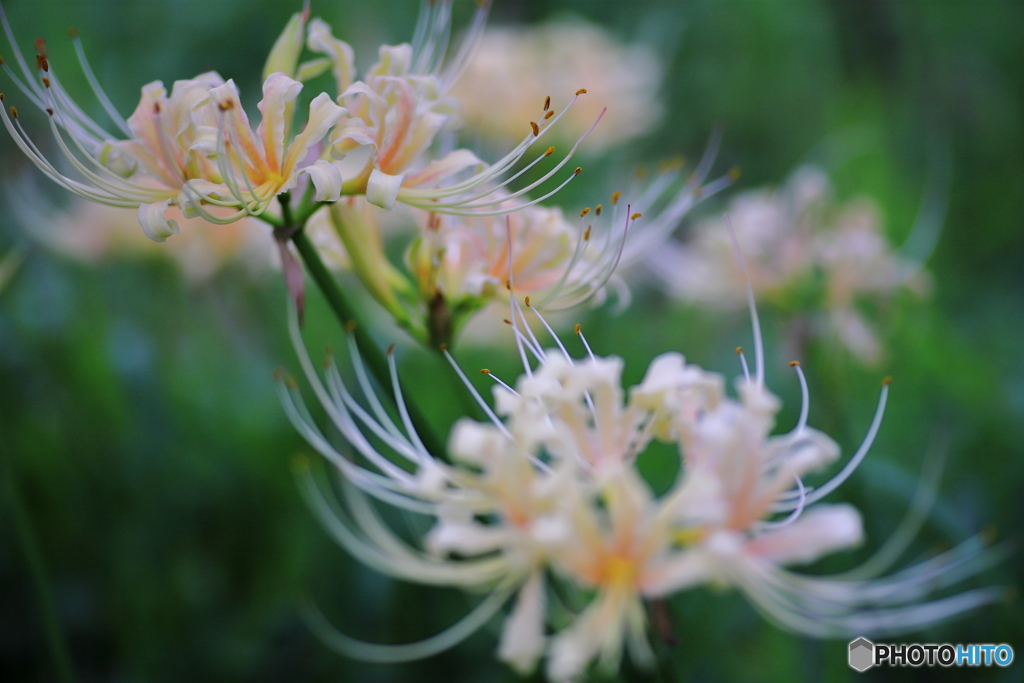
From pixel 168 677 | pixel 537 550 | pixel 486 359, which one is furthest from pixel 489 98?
pixel 537 550

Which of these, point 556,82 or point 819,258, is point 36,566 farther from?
point 556,82

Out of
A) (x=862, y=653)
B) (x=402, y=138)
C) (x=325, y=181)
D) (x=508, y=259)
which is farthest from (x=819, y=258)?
(x=325, y=181)

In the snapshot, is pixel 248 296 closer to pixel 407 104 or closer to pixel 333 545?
pixel 333 545

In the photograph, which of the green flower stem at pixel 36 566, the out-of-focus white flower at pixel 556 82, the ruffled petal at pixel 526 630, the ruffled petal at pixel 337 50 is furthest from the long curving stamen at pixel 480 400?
the out-of-focus white flower at pixel 556 82

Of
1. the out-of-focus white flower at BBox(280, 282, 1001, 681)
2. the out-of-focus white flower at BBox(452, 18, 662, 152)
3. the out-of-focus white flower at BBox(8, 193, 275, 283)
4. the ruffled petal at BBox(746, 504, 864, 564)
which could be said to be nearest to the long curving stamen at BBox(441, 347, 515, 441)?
the out-of-focus white flower at BBox(280, 282, 1001, 681)

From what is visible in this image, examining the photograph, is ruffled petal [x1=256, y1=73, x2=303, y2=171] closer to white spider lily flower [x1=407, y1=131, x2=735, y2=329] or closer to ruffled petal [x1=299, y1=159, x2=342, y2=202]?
ruffled petal [x1=299, y1=159, x2=342, y2=202]

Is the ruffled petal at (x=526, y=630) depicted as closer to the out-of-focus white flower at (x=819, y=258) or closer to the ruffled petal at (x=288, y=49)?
the ruffled petal at (x=288, y=49)
